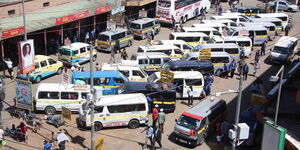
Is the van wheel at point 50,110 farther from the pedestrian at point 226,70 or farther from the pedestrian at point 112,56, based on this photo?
the pedestrian at point 226,70

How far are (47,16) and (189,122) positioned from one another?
20.0 meters

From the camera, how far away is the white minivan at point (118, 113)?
25.2 m

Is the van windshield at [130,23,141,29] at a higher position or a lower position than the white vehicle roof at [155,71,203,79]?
higher

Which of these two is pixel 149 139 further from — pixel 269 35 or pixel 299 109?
pixel 269 35

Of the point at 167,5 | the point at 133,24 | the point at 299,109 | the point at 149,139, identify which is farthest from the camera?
the point at 167,5

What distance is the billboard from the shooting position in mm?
25189

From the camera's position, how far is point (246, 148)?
77.4ft

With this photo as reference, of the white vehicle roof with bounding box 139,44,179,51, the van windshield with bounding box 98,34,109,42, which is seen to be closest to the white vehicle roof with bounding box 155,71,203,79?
the white vehicle roof with bounding box 139,44,179,51

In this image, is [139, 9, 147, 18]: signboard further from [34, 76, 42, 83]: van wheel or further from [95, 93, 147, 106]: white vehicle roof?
[95, 93, 147, 106]: white vehicle roof

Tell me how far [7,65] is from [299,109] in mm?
21846

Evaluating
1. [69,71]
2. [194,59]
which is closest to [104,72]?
[69,71]

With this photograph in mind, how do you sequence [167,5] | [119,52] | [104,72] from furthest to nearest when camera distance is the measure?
[167,5] → [119,52] → [104,72]

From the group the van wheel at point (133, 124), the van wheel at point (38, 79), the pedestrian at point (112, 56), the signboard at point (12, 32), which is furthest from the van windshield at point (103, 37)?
the van wheel at point (133, 124)

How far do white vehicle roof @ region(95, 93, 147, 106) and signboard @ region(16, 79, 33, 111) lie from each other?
4029 millimetres
